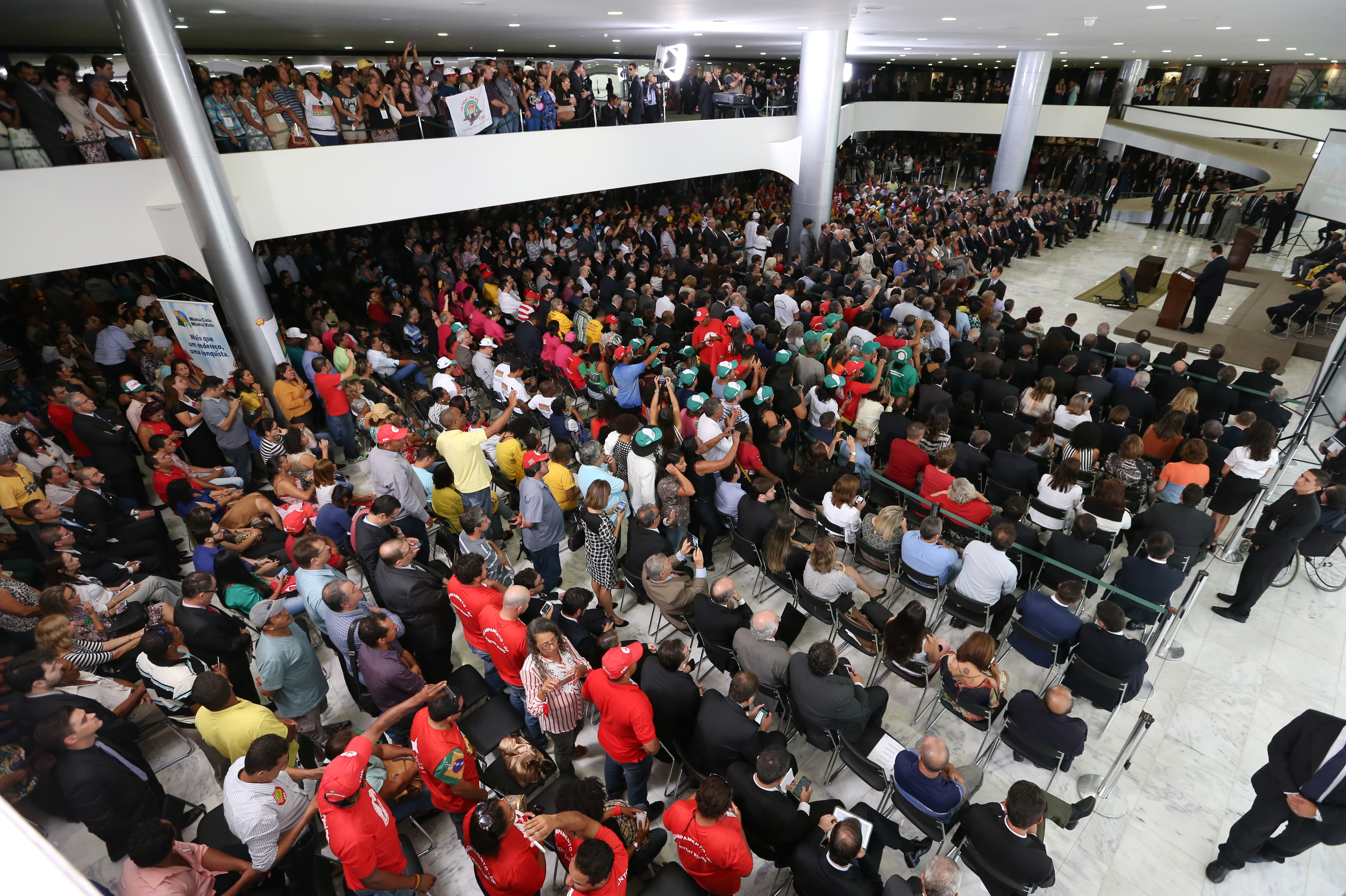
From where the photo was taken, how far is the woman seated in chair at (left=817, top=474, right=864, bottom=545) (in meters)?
5.24

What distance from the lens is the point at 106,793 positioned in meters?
3.23

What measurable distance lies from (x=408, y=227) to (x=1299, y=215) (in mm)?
24232

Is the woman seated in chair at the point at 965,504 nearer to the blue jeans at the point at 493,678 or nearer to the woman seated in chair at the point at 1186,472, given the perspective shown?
the woman seated in chair at the point at 1186,472

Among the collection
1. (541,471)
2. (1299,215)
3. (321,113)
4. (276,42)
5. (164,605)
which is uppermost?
(276,42)

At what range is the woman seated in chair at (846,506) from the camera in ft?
17.2

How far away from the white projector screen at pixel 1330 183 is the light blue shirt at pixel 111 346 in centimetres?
1985

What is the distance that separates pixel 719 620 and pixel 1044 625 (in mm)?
2368

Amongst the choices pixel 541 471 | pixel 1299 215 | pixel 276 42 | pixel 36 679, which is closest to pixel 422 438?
pixel 541 471

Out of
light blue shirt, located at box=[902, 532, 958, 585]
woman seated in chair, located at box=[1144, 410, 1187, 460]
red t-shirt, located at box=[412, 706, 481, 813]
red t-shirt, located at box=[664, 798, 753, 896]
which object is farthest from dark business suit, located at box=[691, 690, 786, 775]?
woman seated in chair, located at box=[1144, 410, 1187, 460]

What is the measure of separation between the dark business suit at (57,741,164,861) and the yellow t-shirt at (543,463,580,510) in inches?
116

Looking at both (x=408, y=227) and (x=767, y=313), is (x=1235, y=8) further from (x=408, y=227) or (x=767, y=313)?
(x=408, y=227)

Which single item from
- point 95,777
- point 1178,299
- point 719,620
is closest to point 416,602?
point 95,777

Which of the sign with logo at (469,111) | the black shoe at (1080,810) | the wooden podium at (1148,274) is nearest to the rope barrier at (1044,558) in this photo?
the black shoe at (1080,810)

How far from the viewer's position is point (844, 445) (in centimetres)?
641
